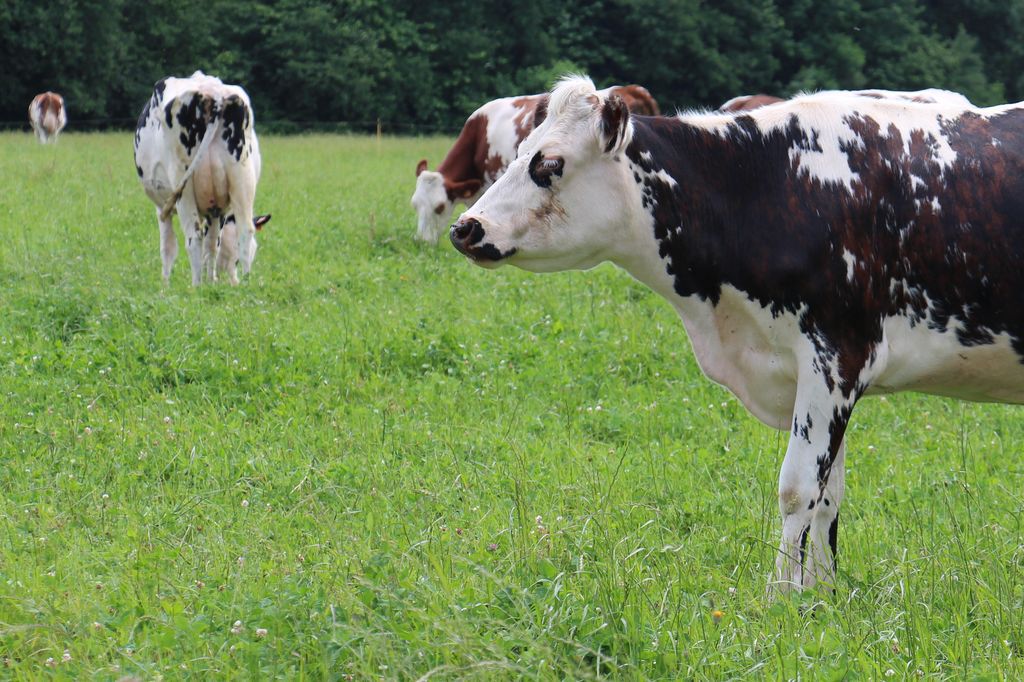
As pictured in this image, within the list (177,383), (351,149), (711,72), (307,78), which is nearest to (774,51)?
(711,72)

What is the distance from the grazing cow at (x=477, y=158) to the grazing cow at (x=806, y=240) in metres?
9.45

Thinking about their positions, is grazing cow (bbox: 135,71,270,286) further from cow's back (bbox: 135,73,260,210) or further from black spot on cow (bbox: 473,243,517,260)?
black spot on cow (bbox: 473,243,517,260)

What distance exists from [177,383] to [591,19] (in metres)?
47.3

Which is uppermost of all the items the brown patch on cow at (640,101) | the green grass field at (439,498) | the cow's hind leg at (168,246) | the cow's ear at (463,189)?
the brown patch on cow at (640,101)

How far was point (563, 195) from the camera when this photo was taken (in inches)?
187

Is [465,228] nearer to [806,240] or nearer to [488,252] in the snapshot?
[488,252]

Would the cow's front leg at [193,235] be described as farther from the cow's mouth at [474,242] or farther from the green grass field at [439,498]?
the cow's mouth at [474,242]

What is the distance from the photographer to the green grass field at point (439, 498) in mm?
3805

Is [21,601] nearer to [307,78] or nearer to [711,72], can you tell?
[307,78]

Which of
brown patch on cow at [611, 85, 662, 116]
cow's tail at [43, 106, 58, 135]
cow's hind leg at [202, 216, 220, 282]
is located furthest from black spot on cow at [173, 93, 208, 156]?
cow's tail at [43, 106, 58, 135]

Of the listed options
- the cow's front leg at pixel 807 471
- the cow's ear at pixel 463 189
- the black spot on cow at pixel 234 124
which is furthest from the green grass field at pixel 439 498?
the cow's ear at pixel 463 189

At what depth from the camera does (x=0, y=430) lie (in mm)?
6570

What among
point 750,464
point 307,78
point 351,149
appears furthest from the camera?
point 307,78

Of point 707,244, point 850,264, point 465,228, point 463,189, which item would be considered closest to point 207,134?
point 463,189
